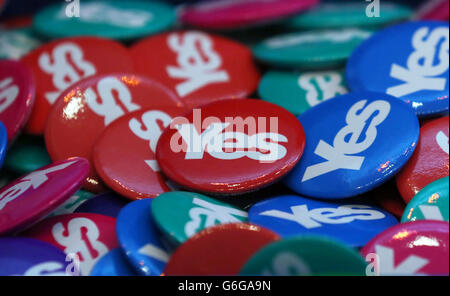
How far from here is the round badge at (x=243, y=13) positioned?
3080 millimetres

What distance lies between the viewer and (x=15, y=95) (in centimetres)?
249

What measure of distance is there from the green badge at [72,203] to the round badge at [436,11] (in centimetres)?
208

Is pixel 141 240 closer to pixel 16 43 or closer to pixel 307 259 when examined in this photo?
pixel 307 259

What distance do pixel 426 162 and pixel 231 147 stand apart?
0.77 metres

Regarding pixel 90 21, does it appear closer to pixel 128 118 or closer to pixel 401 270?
pixel 128 118

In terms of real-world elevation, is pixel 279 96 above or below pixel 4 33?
below

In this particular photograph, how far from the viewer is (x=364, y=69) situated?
256 centimetres

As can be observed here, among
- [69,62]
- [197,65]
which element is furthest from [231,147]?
[69,62]

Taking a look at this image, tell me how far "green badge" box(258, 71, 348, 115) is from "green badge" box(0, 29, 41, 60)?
58.9 inches

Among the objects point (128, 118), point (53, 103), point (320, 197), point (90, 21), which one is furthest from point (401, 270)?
point (90, 21)

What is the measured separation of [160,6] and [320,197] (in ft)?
6.96

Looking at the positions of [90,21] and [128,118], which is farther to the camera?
[90,21]

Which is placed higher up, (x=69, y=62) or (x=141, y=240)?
(x=69, y=62)

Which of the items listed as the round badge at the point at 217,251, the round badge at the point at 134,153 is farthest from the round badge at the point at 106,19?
the round badge at the point at 217,251
